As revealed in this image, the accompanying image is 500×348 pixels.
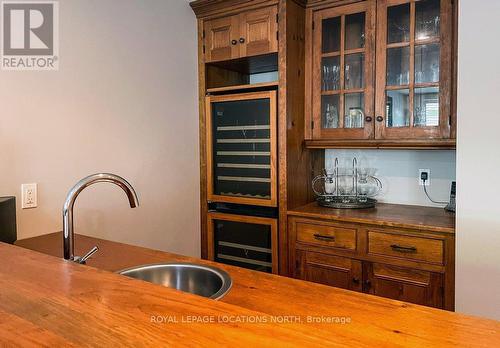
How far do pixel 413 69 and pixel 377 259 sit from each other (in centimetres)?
113

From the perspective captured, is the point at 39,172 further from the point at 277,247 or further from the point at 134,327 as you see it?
the point at 134,327

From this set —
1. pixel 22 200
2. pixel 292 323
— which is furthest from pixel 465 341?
pixel 22 200

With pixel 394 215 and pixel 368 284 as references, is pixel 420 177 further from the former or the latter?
pixel 368 284

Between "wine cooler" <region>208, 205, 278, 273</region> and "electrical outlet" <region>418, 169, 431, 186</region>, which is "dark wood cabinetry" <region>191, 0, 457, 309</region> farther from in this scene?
"electrical outlet" <region>418, 169, 431, 186</region>

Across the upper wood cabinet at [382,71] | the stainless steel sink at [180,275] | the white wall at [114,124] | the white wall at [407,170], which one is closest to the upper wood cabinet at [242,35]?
the white wall at [114,124]

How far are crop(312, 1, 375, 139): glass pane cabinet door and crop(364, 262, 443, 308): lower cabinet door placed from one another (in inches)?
32.6

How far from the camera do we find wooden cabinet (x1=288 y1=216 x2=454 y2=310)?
85.8 inches

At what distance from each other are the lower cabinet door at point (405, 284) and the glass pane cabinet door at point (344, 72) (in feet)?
2.72

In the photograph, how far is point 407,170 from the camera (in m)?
2.79

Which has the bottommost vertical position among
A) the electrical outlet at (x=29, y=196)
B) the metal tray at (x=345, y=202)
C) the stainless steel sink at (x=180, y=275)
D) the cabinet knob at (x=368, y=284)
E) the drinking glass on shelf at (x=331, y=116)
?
the cabinet knob at (x=368, y=284)

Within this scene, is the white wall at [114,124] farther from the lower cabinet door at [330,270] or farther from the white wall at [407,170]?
the white wall at [407,170]

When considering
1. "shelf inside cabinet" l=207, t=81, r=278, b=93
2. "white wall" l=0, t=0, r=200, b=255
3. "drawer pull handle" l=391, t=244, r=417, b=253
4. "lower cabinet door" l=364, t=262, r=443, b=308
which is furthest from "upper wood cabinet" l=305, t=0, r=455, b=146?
"white wall" l=0, t=0, r=200, b=255

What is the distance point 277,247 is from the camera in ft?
8.93

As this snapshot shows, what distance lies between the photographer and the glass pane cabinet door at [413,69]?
91.9 inches
